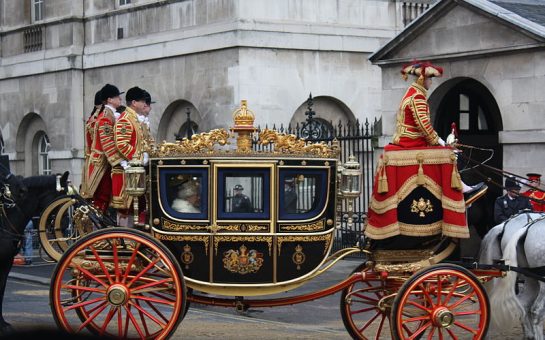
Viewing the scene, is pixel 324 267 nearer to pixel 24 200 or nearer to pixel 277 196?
pixel 277 196

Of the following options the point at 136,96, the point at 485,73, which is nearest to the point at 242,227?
the point at 136,96

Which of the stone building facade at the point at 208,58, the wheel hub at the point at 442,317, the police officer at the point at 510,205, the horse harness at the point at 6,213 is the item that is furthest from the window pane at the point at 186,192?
the stone building facade at the point at 208,58

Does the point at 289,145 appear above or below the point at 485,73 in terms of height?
below

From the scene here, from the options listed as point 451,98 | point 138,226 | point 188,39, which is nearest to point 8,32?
point 188,39

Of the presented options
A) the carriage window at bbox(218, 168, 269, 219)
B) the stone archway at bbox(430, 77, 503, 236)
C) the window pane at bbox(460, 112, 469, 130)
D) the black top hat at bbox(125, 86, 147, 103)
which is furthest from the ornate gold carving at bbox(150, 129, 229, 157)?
the window pane at bbox(460, 112, 469, 130)

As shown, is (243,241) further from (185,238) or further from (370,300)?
(370,300)

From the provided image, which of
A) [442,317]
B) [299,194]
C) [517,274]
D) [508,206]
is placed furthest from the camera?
[508,206]

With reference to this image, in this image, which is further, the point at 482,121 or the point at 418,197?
the point at 482,121

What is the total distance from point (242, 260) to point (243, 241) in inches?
6.2

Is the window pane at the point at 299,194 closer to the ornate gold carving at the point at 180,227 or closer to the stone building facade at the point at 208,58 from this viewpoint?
the ornate gold carving at the point at 180,227

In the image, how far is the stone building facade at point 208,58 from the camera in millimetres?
22078

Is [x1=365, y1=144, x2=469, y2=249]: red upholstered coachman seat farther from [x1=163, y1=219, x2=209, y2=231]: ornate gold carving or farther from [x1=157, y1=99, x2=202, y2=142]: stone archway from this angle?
[x1=157, y1=99, x2=202, y2=142]: stone archway

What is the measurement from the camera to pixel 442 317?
9.31m

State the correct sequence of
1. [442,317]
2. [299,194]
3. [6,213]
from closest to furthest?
[442,317], [299,194], [6,213]
